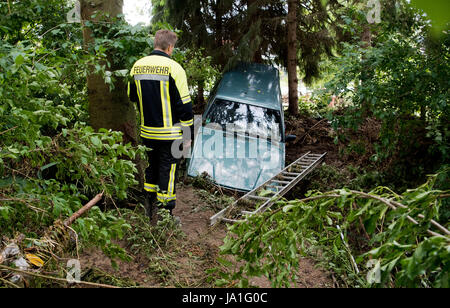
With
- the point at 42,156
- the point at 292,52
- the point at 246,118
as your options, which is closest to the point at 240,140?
the point at 246,118

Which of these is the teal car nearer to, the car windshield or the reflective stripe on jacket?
the car windshield

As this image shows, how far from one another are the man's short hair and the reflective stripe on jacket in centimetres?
8

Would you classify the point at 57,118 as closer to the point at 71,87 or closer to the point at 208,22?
the point at 71,87

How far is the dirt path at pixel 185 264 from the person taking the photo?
3.14 metres

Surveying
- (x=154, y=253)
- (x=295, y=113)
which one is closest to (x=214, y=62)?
(x=295, y=113)

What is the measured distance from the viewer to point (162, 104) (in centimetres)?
380

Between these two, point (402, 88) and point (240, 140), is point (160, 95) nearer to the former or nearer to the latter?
point (240, 140)

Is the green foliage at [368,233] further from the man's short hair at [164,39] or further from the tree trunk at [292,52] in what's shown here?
the tree trunk at [292,52]

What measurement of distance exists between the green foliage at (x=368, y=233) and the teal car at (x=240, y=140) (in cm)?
345

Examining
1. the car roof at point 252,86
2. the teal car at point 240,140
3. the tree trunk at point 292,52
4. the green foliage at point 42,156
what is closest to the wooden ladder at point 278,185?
the teal car at point 240,140

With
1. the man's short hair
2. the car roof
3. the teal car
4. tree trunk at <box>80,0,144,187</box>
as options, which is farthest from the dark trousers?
the car roof

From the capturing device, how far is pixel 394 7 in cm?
445

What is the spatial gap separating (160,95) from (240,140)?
2.41 meters
